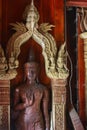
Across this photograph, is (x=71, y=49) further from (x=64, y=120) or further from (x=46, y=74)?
(x=64, y=120)

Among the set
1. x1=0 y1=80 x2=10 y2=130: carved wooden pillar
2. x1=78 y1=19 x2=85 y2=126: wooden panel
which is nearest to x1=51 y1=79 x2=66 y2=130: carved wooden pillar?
x1=78 y1=19 x2=85 y2=126: wooden panel

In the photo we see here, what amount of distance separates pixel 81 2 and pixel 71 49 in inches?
14.6

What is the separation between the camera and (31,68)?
2.48 meters

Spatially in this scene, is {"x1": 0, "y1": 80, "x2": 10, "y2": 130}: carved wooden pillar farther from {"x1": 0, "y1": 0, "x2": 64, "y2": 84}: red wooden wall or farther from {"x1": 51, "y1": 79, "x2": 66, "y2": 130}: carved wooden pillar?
{"x1": 51, "y1": 79, "x2": 66, "y2": 130}: carved wooden pillar

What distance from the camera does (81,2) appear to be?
265 centimetres

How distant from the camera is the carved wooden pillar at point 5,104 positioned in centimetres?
241

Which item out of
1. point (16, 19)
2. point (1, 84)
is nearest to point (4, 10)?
point (16, 19)

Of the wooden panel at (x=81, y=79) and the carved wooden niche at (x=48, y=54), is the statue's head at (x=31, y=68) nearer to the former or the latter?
the carved wooden niche at (x=48, y=54)

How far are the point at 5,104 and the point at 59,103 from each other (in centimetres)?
40

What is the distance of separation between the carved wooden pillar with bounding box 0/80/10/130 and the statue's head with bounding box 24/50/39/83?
173 mm

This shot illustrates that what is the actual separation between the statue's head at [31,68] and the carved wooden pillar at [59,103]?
151 mm

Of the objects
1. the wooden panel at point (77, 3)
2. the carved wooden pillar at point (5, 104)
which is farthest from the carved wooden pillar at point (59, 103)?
the wooden panel at point (77, 3)

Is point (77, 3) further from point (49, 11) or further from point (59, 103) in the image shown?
point (59, 103)

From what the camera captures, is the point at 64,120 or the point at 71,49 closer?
the point at 64,120
